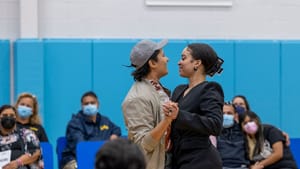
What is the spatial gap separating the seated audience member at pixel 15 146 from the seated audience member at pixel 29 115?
0.43 m

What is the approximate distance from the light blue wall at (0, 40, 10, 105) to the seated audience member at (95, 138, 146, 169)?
650 cm

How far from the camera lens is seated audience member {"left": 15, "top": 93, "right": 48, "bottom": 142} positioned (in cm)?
735

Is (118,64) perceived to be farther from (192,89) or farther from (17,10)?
(192,89)

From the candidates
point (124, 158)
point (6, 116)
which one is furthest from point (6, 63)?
point (124, 158)

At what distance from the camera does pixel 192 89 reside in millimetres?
3867

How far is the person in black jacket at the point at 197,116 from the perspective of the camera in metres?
3.72

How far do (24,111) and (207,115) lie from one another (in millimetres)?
3982

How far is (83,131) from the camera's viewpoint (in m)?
7.46

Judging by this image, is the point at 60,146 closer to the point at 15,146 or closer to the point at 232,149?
the point at 15,146

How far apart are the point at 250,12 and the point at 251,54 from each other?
62 centimetres

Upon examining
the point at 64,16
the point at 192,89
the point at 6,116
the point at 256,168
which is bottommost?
the point at 256,168

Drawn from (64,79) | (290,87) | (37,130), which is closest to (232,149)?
(37,130)

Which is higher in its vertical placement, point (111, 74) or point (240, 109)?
point (111, 74)

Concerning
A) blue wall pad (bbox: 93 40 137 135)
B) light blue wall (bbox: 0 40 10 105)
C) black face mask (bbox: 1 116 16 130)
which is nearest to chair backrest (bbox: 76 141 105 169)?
black face mask (bbox: 1 116 16 130)
